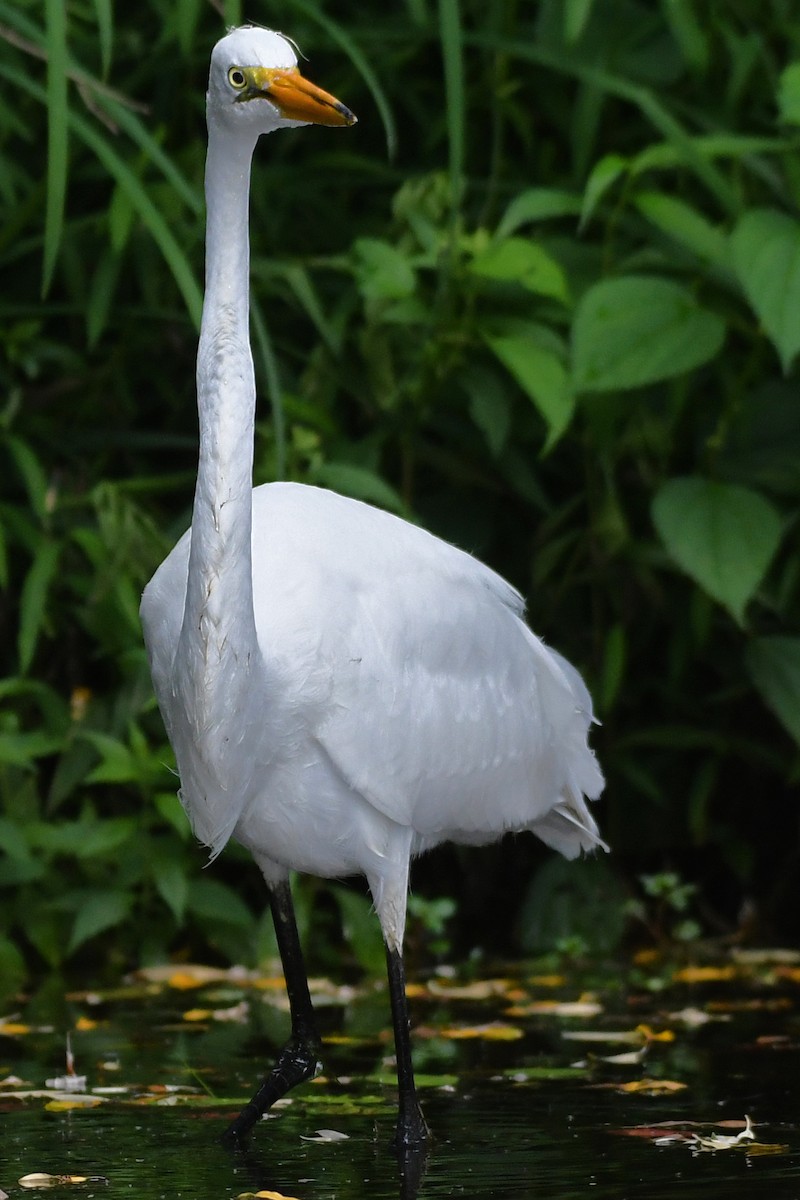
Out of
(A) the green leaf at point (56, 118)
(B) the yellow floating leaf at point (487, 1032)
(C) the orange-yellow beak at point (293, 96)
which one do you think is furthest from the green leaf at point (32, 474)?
(C) the orange-yellow beak at point (293, 96)

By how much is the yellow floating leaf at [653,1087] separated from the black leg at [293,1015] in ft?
2.19

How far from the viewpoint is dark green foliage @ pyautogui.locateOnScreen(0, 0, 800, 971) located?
5137mm

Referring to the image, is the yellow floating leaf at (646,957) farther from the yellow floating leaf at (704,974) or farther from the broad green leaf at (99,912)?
the broad green leaf at (99,912)

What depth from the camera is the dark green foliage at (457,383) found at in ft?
16.9

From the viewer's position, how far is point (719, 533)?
5.12 metres

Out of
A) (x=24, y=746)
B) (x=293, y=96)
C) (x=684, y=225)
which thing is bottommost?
(x=24, y=746)

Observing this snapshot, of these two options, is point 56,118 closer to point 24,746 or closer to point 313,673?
point 313,673

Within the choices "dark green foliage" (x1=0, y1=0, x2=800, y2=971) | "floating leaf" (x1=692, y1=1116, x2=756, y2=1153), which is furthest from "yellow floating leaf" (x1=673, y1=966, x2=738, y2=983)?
"floating leaf" (x1=692, y1=1116, x2=756, y2=1153)

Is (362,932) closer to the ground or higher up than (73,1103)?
higher up

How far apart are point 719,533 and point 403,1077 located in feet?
6.48

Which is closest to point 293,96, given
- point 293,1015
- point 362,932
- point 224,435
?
point 224,435

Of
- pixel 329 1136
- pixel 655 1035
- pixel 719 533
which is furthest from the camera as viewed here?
pixel 719 533

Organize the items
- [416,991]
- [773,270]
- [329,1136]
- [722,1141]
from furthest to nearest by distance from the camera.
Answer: [416,991] < [773,270] < [329,1136] < [722,1141]

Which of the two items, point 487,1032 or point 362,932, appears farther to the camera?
point 362,932
